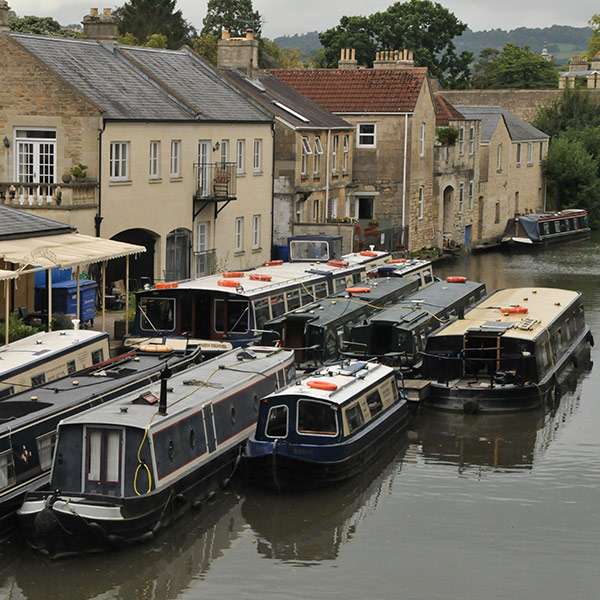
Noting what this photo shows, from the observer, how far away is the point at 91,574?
58.2 feet

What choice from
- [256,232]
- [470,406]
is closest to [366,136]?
[256,232]

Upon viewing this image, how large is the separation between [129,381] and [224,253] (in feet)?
64.8

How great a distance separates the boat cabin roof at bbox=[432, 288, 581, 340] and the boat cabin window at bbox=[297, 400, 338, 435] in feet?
23.4

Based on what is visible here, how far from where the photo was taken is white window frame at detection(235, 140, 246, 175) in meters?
41.9

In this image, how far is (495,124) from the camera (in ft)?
211

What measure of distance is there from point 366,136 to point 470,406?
92.4ft

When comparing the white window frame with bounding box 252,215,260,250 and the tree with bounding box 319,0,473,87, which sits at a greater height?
the tree with bounding box 319,0,473,87

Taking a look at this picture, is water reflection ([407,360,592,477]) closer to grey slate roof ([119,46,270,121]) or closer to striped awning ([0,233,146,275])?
striped awning ([0,233,146,275])

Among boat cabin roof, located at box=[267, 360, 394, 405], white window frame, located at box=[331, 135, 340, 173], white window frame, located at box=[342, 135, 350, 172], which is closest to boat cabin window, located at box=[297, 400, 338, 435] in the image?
boat cabin roof, located at box=[267, 360, 394, 405]

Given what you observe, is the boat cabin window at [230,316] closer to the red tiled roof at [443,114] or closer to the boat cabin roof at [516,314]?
the boat cabin roof at [516,314]

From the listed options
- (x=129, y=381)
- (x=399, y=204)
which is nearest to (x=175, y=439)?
(x=129, y=381)

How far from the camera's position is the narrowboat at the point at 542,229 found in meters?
63.4

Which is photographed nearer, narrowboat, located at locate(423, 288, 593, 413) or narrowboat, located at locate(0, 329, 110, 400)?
narrowboat, located at locate(0, 329, 110, 400)

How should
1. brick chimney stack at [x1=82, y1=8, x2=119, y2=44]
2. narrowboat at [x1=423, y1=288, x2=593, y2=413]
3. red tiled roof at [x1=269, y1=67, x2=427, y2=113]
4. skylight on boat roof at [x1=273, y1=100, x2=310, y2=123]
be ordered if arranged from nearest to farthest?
narrowboat at [x1=423, y1=288, x2=593, y2=413] < brick chimney stack at [x1=82, y1=8, x2=119, y2=44] < skylight on boat roof at [x1=273, y1=100, x2=310, y2=123] < red tiled roof at [x1=269, y1=67, x2=427, y2=113]
